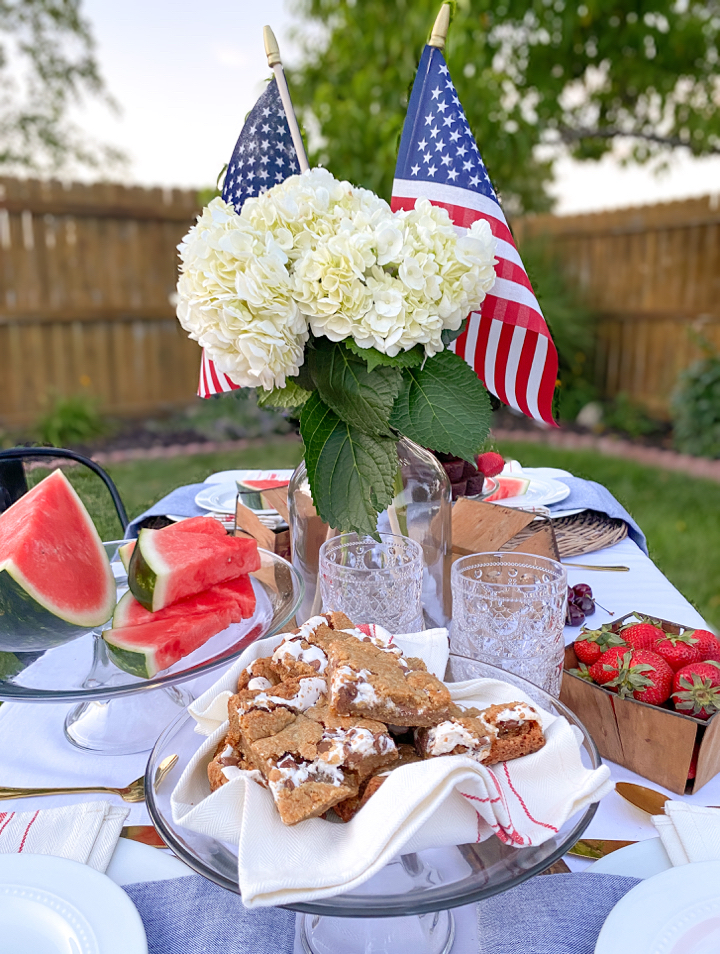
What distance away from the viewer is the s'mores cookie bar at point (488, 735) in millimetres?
813

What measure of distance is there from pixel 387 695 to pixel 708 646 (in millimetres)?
630

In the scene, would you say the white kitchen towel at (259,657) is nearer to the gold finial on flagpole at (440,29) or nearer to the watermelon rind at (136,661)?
the watermelon rind at (136,661)

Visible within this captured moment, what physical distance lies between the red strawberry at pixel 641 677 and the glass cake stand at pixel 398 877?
0.19m

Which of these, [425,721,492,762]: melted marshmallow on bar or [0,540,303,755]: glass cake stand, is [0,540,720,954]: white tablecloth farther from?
→ [425,721,492,762]: melted marshmallow on bar

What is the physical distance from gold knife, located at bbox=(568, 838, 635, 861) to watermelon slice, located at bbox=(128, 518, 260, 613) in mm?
669

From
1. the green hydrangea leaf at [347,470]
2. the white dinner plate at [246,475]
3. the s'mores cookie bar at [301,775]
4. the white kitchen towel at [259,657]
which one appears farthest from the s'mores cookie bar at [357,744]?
the white dinner plate at [246,475]

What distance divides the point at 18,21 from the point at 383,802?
16.7 meters

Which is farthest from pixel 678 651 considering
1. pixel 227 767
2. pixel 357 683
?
pixel 227 767

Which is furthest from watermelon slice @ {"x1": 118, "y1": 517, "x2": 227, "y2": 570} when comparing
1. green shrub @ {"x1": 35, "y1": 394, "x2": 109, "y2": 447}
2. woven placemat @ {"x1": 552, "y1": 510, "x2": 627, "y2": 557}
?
green shrub @ {"x1": 35, "y1": 394, "x2": 109, "y2": 447}

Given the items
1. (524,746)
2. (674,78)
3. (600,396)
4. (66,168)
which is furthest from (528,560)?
(66,168)

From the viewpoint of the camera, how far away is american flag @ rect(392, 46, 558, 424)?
155 cm

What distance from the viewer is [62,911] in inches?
30.0

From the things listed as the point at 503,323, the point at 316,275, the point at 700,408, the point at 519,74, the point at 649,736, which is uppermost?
the point at 519,74

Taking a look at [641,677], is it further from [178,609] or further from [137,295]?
[137,295]
